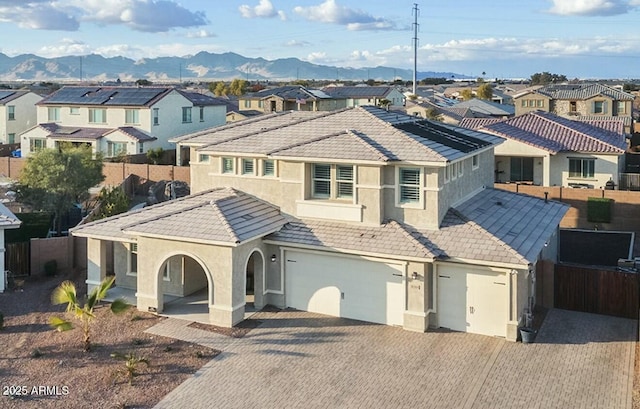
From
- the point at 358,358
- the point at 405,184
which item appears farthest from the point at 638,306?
the point at 358,358

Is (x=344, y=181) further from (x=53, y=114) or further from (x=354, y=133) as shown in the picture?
(x=53, y=114)

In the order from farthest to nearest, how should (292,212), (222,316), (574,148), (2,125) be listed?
(2,125)
(574,148)
(292,212)
(222,316)

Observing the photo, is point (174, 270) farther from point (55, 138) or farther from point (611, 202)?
point (55, 138)

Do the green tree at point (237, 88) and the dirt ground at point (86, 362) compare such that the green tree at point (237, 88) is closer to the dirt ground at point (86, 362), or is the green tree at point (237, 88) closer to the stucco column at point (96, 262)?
the stucco column at point (96, 262)

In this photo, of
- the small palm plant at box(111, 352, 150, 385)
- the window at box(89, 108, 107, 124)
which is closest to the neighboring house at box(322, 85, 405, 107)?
the window at box(89, 108, 107, 124)

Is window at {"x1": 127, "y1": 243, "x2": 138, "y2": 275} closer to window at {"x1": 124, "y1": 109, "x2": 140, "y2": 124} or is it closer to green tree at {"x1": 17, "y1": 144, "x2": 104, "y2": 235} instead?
green tree at {"x1": 17, "y1": 144, "x2": 104, "y2": 235}

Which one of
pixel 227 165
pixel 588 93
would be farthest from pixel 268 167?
pixel 588 93
